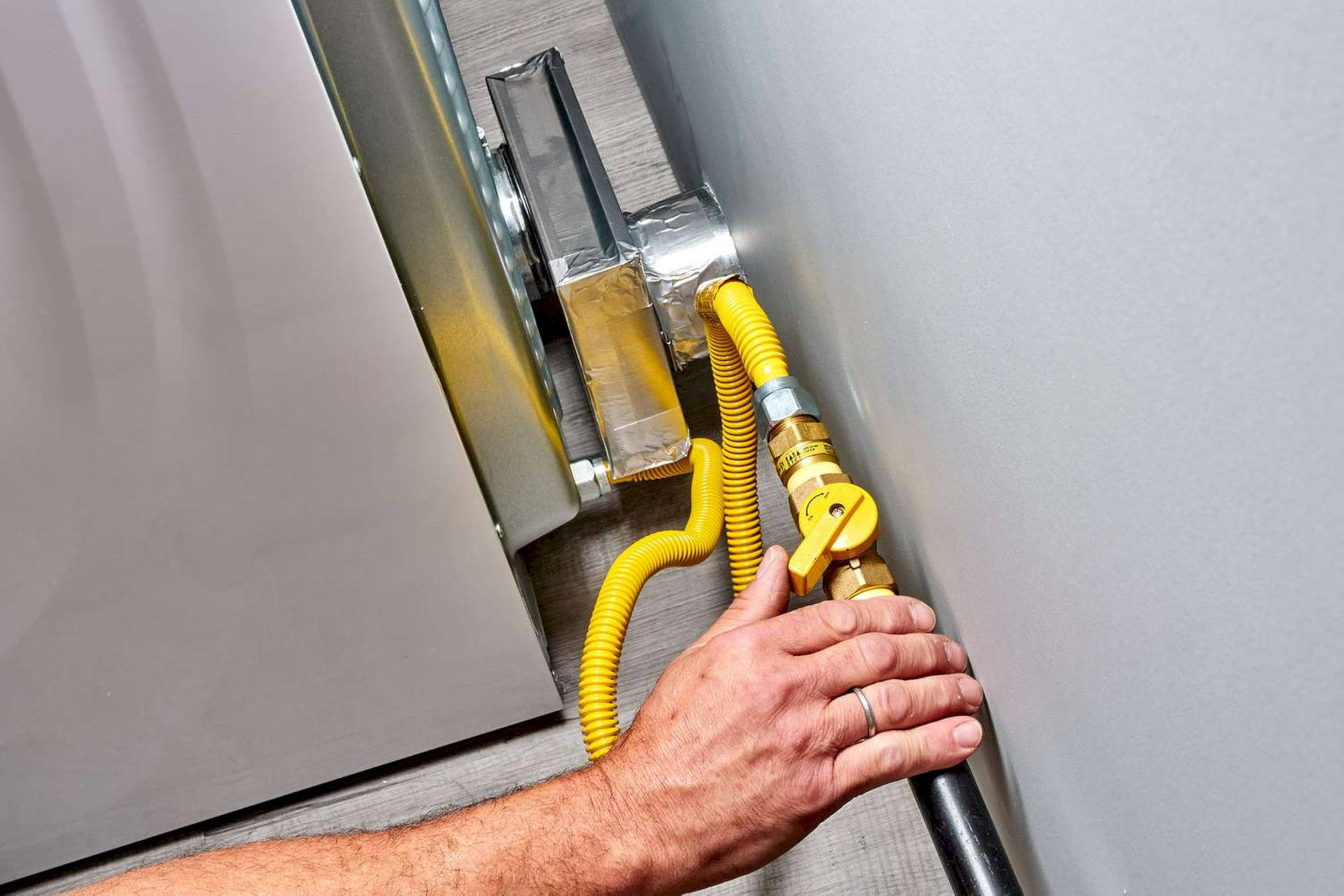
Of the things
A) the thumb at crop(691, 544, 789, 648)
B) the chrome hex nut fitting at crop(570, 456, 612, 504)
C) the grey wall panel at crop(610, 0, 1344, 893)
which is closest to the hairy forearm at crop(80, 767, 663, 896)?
the thumb at crop(691, 544, 789, 648)

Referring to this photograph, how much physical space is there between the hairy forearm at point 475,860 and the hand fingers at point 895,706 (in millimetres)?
123

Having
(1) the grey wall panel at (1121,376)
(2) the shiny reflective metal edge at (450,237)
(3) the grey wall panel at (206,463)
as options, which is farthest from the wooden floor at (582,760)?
(1) the grey wall panel at (1121,376)

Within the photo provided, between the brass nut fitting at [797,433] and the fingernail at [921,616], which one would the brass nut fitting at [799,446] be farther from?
the fingernail at [921,616]

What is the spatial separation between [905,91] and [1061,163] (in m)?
0.13

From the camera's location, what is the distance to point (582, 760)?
0.89 meters

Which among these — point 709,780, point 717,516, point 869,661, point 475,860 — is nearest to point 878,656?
point 869,661

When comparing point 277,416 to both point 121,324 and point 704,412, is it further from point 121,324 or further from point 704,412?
point 704,412

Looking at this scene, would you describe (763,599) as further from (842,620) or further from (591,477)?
(591,477)

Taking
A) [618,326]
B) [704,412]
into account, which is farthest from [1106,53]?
[704,412]

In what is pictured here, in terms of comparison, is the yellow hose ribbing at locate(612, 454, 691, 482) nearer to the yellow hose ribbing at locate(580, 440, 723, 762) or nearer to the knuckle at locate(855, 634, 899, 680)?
the yellow hose ribbing at locate(580, 440, 723, 762)

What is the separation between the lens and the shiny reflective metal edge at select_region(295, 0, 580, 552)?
23.9 inches

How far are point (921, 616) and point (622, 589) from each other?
0.29m

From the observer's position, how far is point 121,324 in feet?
1.94

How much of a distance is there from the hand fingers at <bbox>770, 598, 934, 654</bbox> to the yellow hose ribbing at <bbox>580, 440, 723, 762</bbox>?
0.73ft
